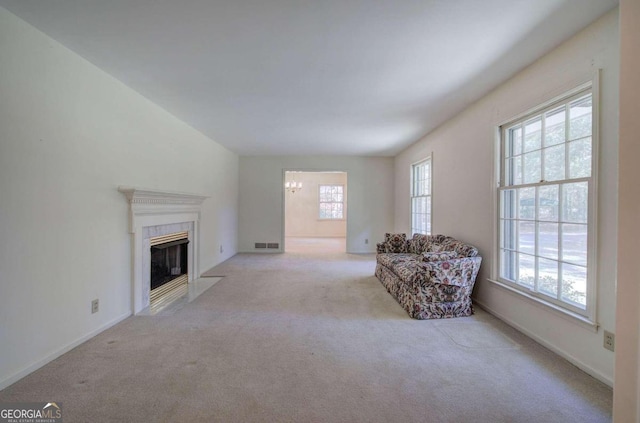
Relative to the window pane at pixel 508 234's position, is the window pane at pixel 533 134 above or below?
above

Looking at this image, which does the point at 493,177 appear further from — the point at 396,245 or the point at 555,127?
the point at 396,245

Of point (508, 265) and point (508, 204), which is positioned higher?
point (508, 204)

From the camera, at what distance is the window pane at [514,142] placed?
118 inches

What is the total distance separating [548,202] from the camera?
260 centimetres

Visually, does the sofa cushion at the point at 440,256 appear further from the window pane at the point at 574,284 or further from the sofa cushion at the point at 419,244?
the sofa cushion at the point at 419,244

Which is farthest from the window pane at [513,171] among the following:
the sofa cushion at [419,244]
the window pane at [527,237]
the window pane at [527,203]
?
the sofa cushion at [419,244]

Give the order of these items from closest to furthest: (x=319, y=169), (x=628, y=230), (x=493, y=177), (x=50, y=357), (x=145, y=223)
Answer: (x=628, y=230)
(x=50, y=357)
(x=493, y=177)
(x=145, y=223)
(x=319, y=169)

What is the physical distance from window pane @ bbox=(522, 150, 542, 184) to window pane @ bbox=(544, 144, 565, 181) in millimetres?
100

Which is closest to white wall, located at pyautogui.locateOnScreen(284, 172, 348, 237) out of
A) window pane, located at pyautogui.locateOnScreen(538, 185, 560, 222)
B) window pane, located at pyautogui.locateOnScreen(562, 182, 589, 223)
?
window pane, located at pyautogui.locateOnScreen(538, 185, 560, 222)

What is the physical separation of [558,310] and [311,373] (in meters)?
2.07

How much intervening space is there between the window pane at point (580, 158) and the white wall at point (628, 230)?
1.12 metres

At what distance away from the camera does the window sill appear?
210 cm

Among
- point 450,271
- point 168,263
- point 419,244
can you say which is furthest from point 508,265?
point 168,263

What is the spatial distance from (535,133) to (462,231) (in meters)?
1.58
